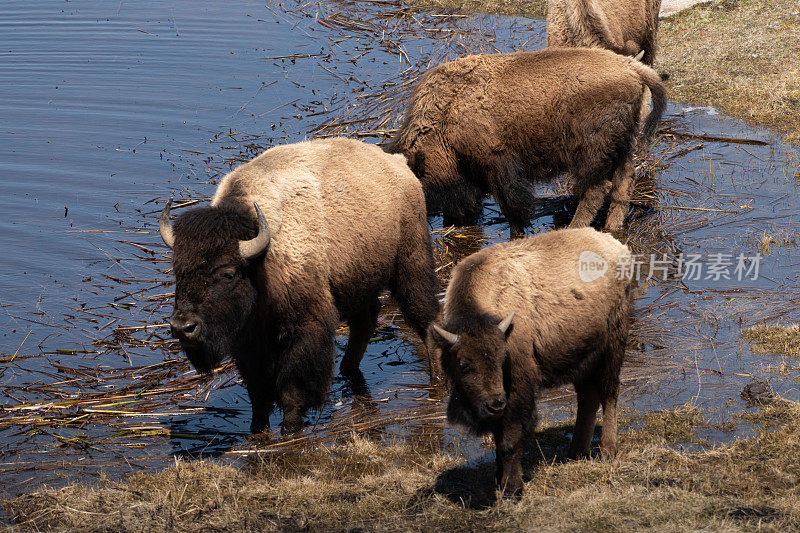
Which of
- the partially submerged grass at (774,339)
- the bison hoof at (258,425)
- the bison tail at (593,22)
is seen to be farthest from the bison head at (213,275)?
the bison tail at (593,22)

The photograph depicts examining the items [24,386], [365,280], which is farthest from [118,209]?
[365,280]

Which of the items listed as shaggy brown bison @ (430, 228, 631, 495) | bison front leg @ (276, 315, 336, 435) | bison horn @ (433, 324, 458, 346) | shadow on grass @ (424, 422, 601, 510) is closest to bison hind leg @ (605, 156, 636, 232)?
shaggy brown bison @ (430, 228, 631, 495)

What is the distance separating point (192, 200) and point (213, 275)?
17.2 feet

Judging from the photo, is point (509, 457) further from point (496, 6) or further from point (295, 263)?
point (496, 6)

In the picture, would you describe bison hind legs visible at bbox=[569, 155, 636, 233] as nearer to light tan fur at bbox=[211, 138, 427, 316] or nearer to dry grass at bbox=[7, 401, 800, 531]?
light tan fur at bbox=[211, 138, 427, 316]

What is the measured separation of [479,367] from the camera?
5184mm

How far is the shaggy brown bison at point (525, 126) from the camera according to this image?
9.76 m

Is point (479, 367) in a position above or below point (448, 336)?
below

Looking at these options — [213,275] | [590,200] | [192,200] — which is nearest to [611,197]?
[590,200]

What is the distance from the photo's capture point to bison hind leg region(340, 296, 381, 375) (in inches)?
312

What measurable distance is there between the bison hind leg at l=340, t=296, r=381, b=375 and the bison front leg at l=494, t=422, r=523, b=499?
8.59 feet

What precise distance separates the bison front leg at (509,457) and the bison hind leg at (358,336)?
2.62 m

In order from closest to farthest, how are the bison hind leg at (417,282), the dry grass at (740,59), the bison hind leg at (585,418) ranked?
the bison hind leg at (585,418)
the bison hind leg at (417,282)
the dry grass at (740,59)

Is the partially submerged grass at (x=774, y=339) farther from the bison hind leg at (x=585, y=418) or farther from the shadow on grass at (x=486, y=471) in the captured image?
the bison hind leg at (x=585, y=418)
